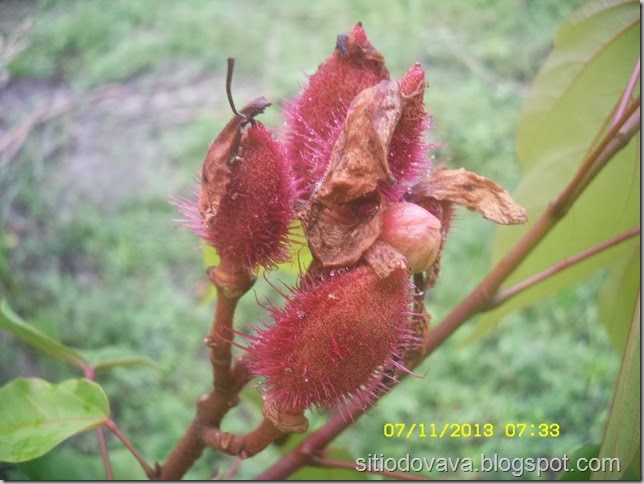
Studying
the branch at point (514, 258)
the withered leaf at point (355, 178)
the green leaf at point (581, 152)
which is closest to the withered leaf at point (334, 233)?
the withered leaf at point (355, 178)

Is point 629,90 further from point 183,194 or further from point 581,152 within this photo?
point 183,194

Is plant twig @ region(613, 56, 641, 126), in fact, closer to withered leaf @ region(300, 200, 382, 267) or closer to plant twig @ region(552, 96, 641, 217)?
plant twig @ region(552, 96, 641, 217)

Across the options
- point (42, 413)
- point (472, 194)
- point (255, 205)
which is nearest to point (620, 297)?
point (472, 194)

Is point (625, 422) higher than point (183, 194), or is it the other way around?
point (625, 422)

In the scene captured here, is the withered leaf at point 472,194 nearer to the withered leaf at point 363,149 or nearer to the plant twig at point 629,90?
the withered leaf at point 363,149

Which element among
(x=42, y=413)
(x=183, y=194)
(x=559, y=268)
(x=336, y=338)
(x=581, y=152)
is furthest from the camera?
(x=183, y=194)

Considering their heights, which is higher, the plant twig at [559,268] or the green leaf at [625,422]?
the plant twig at [559,268]
